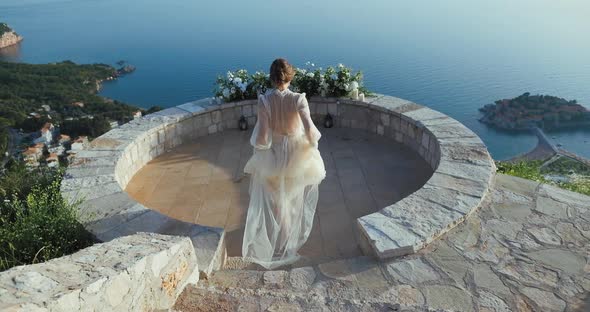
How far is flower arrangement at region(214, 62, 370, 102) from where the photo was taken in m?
6.57

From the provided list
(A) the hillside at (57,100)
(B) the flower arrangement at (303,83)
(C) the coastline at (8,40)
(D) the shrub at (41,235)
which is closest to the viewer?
(D) the shrub at (41,235)

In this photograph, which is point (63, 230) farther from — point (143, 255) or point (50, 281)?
point (50, 281)

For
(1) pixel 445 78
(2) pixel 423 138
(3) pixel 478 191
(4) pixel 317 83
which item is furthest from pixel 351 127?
(1) pixel 445 78

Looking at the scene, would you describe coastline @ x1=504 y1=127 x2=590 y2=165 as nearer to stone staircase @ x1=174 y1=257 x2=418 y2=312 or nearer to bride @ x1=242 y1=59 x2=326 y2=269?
bride @ x1=242 y1=59 x2=326 y2=269

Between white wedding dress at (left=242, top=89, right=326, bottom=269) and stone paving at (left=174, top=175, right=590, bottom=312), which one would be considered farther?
white wedding dress at (left=242, top=89, right=326, bottom=269)

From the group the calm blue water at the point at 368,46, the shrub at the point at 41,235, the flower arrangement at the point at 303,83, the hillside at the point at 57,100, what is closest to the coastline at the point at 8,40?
the calm blue water at the point at 368,46

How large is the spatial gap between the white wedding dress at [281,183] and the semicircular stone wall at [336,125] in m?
0.38

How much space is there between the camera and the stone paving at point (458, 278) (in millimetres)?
2498

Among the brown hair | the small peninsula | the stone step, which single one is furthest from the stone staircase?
the small peninsula

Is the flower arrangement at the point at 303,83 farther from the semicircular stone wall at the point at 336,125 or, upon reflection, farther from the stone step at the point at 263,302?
the stone step at the point at 263,302

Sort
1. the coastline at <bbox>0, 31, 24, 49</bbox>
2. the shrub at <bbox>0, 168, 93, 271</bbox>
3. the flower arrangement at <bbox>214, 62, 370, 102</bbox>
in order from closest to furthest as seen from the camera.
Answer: the shrub at <bbox>0, 168, 93, 271</bbox>
the flower arrangement at <bbox>214, 62, 370, 102</bbox>
the coastline at <bbox>0, 31, 24, 49</bbox>

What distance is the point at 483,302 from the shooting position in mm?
2691

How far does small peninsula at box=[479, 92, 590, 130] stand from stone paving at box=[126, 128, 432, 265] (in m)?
27.0

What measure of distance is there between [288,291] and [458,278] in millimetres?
1183
